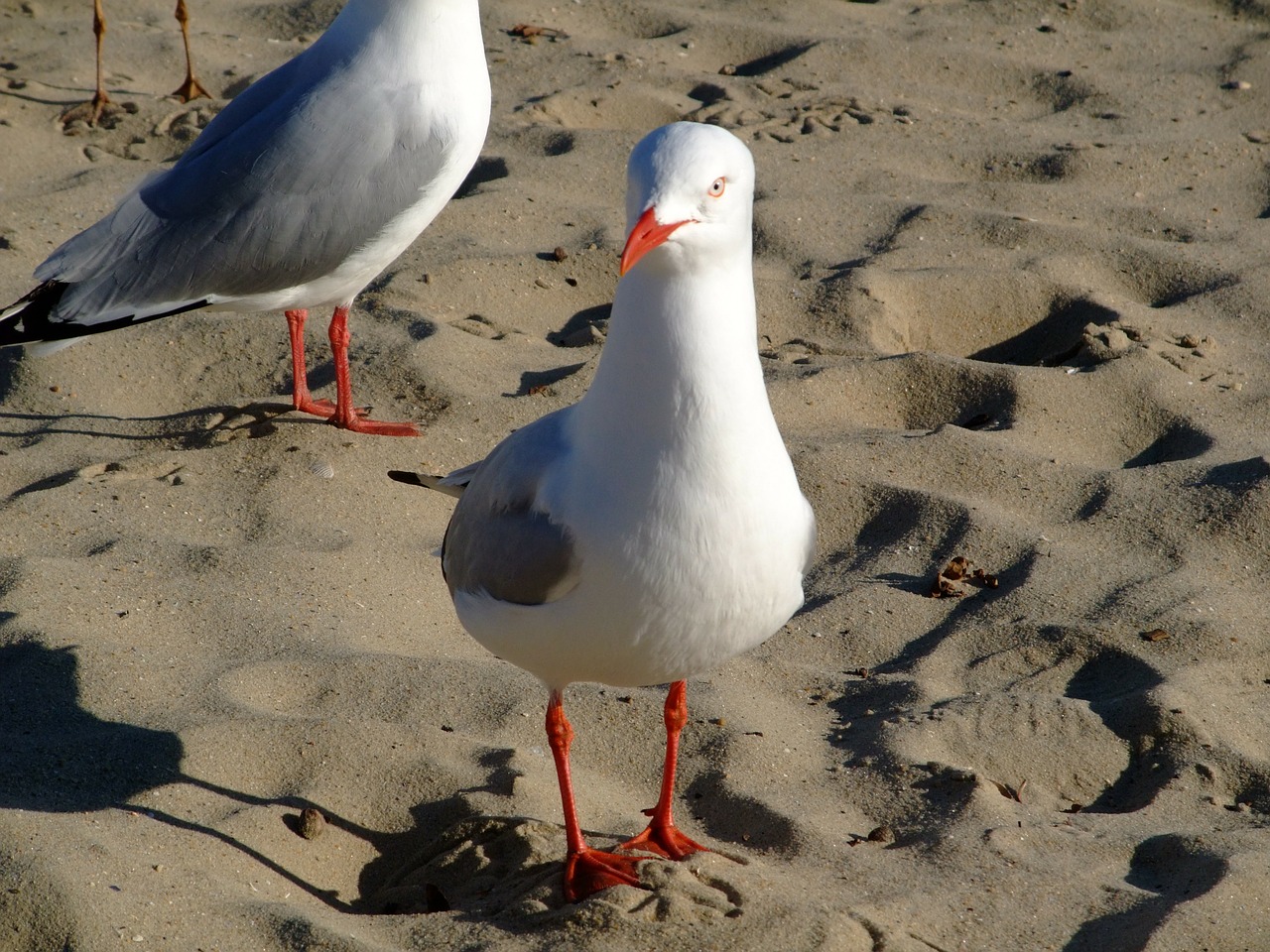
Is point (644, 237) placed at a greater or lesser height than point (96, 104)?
greater

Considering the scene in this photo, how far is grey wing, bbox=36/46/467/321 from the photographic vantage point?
4566 millimetres

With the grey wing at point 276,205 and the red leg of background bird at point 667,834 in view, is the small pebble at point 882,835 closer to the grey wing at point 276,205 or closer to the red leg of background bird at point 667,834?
the red leg of background bird at point 667,834

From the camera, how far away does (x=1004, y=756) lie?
3.32 metres

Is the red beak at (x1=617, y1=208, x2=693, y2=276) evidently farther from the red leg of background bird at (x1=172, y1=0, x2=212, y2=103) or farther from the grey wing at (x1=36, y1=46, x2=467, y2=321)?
the red leg of background bird at (x1=172, y1=0, x2=212, y2=103)

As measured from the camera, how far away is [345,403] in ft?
15.6

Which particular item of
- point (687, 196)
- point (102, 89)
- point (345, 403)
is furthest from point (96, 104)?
point (687, 196)

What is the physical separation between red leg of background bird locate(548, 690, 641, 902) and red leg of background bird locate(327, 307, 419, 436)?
1921 millimetres

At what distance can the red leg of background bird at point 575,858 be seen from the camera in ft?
9.28

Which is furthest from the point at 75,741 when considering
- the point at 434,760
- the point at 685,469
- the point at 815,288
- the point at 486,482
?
the point at 815,288

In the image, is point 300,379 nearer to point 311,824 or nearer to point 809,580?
point 809,580

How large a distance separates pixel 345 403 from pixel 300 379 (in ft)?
0.67

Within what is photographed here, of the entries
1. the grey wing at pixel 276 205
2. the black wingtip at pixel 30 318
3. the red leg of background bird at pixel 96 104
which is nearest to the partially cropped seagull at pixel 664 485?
the grey wing at pixel 276 205

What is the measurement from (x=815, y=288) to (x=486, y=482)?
9.00ft

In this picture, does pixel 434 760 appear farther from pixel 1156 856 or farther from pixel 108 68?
pixel 108 68
